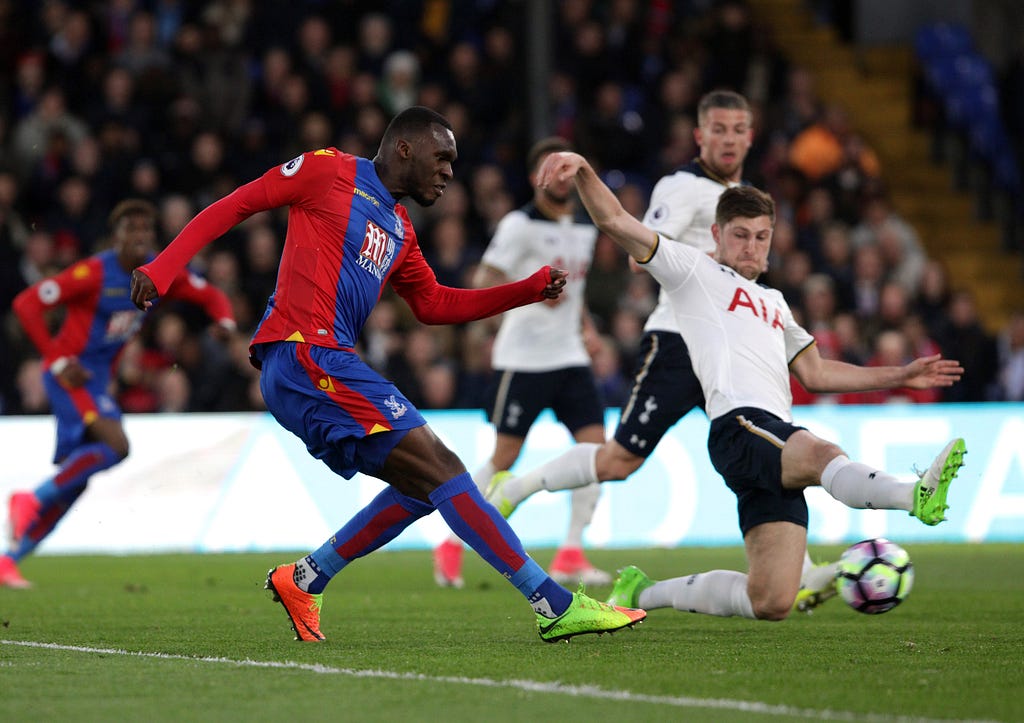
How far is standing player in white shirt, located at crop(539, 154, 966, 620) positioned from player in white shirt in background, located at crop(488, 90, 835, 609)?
894 mm

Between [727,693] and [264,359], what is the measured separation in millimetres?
2209

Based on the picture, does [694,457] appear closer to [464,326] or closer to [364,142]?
[464,326]

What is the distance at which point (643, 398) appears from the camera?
7.80 meters

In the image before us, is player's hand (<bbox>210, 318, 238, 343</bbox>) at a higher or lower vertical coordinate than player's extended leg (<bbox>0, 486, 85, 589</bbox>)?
higher

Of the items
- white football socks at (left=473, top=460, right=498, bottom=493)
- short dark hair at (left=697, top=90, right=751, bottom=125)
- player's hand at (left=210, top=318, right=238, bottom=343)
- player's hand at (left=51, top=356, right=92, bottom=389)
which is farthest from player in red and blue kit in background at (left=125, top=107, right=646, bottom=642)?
player's hand at (left=51, top=356, right=92, bottom=389)

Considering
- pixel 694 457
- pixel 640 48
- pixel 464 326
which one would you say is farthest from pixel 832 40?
pixel 694 457

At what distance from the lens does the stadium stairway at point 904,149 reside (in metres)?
19.2

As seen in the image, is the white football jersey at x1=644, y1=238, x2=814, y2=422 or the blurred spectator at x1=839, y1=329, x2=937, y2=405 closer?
the white football jersey at x1=644, y1=238, x2=814, y2=422

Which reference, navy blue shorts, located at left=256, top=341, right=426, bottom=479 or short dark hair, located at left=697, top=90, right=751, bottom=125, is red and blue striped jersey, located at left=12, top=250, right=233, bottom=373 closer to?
short dark hair, located at left=697, top=90, right=751, bottom=125

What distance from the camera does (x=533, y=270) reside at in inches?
384

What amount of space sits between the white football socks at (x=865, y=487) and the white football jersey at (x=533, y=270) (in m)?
3.79

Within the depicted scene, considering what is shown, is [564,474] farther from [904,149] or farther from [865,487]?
[904,149]

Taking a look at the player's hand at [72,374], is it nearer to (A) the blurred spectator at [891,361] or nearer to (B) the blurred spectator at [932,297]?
(A) the blurred spectator at [891,361]

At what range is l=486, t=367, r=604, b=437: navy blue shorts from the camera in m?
9.70
